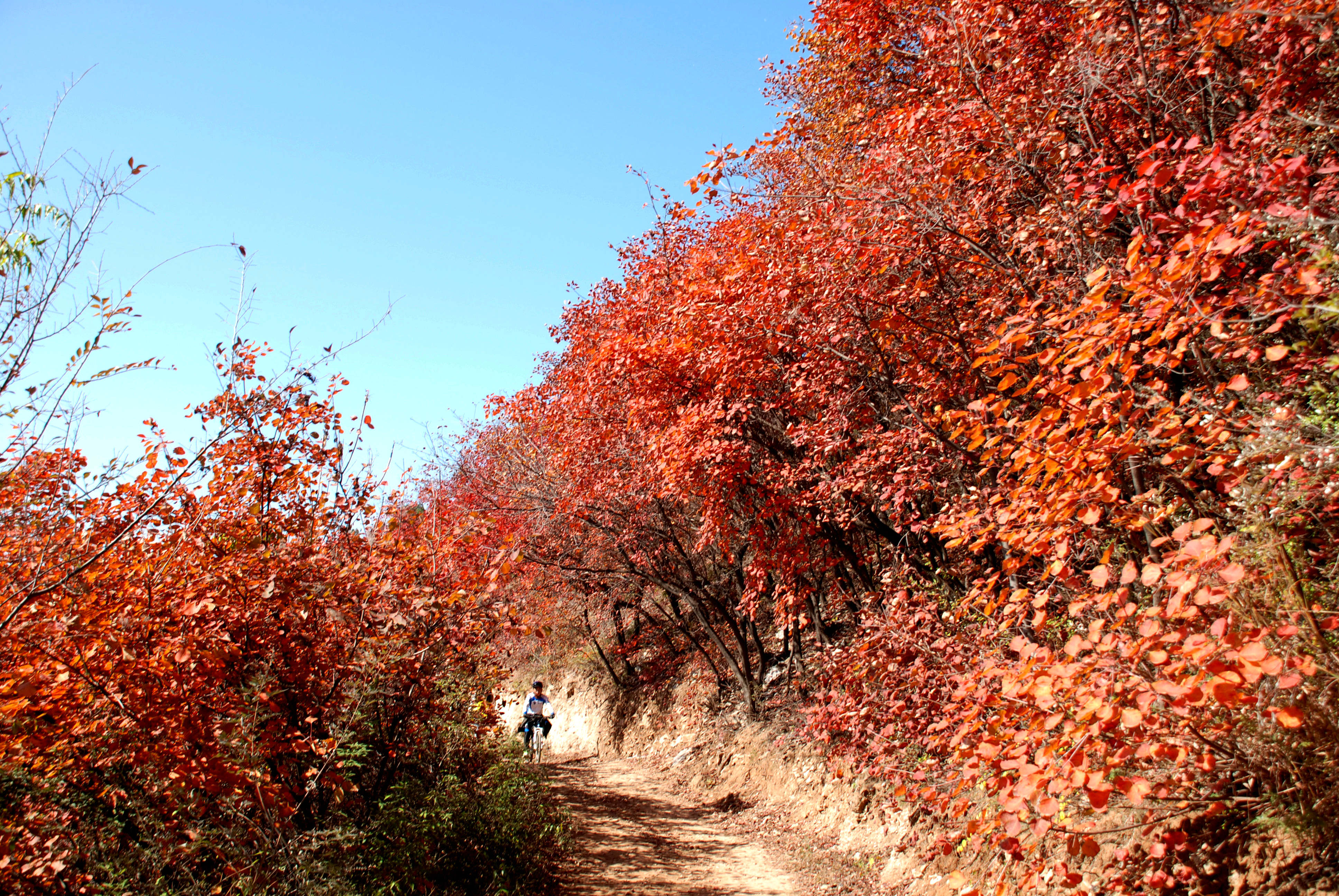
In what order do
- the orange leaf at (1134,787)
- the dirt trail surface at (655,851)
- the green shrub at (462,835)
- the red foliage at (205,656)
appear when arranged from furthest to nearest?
the dirt trail surface at (655,851) < the green shrub at (462,835) < the red foliage at (205,656) < the orange leaf at (1134,787)

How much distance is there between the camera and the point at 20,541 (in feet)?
17.4

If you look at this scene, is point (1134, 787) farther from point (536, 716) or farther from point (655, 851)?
point (536, 716)

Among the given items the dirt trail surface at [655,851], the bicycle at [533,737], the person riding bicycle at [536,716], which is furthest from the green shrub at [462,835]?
the person riding bicycle at [536,716]

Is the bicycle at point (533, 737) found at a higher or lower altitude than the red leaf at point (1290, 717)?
lower

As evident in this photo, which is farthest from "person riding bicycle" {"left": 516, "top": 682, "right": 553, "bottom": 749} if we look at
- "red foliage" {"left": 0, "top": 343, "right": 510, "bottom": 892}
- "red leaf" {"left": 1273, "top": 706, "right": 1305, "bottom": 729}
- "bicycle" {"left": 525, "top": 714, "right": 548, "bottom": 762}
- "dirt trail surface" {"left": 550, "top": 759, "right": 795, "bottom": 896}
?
"red leaf" {"left": 1273, "top": 706, "right": 1305, "bottom": 729}

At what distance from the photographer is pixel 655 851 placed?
9359 mm

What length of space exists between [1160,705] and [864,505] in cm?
578

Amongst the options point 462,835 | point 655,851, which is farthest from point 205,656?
point 655,851

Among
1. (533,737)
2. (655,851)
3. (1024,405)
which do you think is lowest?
(655,851)

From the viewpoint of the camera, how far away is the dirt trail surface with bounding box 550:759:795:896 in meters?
8.02

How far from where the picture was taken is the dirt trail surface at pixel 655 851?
8.02 meters

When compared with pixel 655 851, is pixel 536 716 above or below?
above

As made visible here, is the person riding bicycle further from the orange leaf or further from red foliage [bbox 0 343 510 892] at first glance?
the orange leaf

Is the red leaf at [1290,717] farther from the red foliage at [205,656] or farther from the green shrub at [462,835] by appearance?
the green shrub at [462,835]
